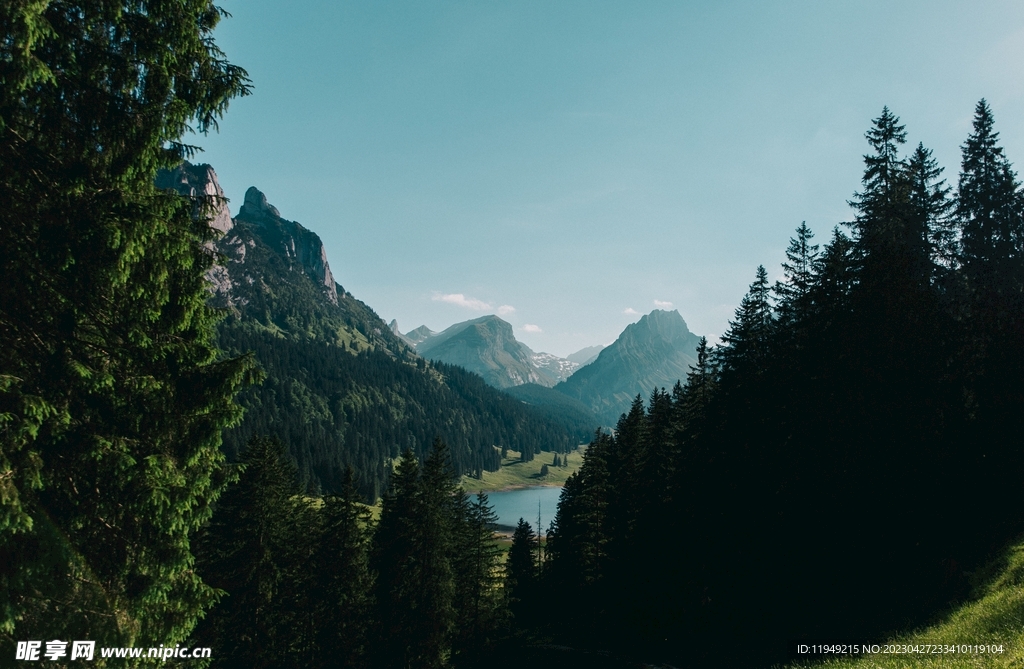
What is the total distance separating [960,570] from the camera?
1956 cm

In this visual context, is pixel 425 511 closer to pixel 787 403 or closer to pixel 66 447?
pixel 787 403

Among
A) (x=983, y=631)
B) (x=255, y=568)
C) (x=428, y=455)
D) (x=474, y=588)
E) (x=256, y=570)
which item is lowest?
(x=474, y=588)

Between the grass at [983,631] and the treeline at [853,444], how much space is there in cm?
159

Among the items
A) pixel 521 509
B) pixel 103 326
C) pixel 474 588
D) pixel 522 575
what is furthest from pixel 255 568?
pixel 521 509

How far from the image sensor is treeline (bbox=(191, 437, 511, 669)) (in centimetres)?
2708


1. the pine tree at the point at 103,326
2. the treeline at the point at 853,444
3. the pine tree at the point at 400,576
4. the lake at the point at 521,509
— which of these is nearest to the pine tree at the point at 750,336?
the treeline at the point at 853,444

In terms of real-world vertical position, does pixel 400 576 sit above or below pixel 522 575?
above

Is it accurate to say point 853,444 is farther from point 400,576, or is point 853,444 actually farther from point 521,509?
point 521,509

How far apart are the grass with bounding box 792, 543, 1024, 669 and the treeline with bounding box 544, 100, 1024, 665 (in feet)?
5.22

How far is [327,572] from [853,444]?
28.1m

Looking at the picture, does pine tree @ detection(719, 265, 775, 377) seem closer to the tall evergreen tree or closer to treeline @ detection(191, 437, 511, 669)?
treeline @ detection(191, 437, 511, 669)

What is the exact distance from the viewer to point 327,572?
29938 millimetres

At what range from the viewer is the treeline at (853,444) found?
21.9m

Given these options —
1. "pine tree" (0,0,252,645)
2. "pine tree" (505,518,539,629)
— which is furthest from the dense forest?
"pine tree" (505,518,539,629)
